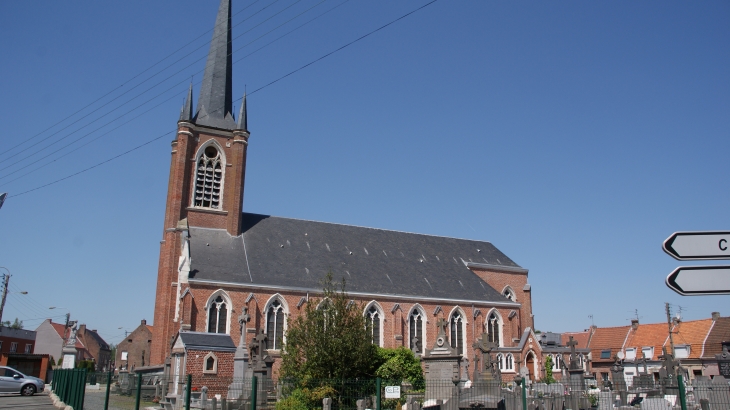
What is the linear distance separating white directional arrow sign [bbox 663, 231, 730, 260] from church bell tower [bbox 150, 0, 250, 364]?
94.8ft

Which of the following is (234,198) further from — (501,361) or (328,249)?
(501,361)

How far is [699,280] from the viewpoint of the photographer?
470 centimetres

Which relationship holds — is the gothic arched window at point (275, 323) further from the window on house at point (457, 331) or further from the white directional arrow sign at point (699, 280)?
the white directional arrow sign at point (699, 280)

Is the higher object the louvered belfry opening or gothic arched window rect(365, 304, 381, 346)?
the louvered belfry opening

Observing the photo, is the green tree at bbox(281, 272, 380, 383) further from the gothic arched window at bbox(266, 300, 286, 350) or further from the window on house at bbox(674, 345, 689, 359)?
the window on house at bbox(674, 345, 689, 359)

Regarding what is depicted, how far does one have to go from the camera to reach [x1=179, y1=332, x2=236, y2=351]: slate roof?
26.0 metres

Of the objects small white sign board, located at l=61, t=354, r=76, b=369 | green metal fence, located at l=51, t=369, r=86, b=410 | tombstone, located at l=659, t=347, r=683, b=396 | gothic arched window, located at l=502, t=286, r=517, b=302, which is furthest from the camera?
gothic arched window, located at l=502, t=286, r=517, b=302

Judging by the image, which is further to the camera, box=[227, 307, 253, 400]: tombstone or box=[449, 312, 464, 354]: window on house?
box=[449, 312, 464, 354]: window on house

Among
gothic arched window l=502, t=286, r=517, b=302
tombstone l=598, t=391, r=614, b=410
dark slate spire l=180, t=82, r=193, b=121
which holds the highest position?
dark slate spire l=180, t=82, r=193, b=121

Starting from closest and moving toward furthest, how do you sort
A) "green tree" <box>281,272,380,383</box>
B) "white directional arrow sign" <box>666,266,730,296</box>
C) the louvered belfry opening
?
1. "white directional arrow sign" <box>666,266,730,296</box>
2. "green tree" <box>281,272,380,383</box>
3. the louvered belfry opening

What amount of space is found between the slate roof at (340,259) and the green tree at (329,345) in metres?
9.84

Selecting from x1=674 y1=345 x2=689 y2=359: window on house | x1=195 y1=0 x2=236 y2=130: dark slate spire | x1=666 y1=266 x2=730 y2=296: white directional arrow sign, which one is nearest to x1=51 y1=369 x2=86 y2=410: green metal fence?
x1=666 y1=266 x2=730 y2=296: white directional arrow sign

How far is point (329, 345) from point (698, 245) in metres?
15.2

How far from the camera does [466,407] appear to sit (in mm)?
14898
